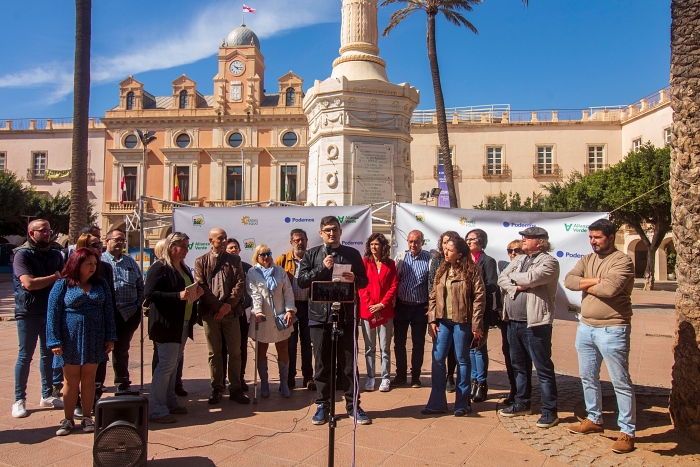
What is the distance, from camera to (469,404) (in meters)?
5.45

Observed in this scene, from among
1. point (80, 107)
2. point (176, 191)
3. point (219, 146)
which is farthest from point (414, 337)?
point (219, 146)

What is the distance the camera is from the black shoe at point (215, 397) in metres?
5.50

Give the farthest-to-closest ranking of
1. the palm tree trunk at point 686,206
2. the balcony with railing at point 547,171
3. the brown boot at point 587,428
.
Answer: the balcony with railing at point 547,171
the brown boot at point 587,428
the palm tree trunk at point 686,206

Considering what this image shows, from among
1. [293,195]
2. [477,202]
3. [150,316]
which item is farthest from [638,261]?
[150,316]

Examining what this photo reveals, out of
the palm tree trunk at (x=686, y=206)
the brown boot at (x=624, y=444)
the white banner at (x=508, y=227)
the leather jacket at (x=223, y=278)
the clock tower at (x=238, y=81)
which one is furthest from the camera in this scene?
the clock tower at (x=238, y=81)

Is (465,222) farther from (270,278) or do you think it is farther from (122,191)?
(122,191)

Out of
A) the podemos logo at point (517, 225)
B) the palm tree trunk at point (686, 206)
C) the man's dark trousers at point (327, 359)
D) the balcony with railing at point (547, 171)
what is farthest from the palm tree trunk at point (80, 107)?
the balcony with railing at point (547, 171)

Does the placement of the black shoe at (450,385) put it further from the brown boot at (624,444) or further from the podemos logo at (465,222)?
the podemos logo at (465,222)

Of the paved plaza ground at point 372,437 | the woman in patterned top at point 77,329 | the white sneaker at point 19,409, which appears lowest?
the paved plaza ground at point 372,437

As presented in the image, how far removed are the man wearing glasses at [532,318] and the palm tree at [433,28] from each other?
47.1ft

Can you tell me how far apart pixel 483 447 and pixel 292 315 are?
2.32 metres

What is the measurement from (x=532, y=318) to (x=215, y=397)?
127 inches

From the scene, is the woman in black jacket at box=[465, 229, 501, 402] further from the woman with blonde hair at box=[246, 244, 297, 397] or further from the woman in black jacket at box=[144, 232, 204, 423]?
the woman in black jacket at box=[144, 232, 204, 423]

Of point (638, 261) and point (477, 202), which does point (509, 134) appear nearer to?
point (477, 202)
